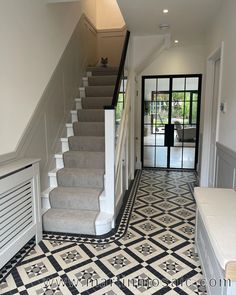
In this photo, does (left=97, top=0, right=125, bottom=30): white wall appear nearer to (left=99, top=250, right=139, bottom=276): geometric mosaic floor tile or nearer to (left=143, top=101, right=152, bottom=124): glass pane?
(left=143, top=101, right=152, bottom=124): glass pane

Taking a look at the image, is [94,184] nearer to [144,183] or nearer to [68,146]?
[68,146]

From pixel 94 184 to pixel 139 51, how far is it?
2.69 m

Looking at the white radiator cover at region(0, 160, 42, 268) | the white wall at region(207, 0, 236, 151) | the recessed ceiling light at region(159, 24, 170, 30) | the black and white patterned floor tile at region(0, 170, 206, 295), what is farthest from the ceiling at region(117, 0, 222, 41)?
the black and white patterned floor tile at region(0, 170, 206, 295)

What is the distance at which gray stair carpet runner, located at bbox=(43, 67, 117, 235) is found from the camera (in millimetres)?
2775

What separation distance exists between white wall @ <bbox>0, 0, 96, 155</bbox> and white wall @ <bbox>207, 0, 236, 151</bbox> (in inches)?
87.6

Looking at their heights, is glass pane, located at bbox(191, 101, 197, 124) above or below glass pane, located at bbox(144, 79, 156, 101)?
below

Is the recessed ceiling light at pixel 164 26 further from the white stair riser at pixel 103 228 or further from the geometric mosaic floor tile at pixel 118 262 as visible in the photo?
the geometric mosaic floor tile at pixel 118 262

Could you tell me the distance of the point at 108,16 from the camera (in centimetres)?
588

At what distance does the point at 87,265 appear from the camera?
2217 millimetres

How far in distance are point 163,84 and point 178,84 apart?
0.34m

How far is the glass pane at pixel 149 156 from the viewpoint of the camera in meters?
5.97

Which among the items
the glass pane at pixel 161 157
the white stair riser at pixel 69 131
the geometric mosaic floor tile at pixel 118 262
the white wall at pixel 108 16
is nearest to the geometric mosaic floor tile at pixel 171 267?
the geometric mosaic floor tile at pixel 118 262

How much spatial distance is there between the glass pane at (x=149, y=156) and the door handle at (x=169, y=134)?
387 mm

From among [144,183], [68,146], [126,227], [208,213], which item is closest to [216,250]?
[208,213]
